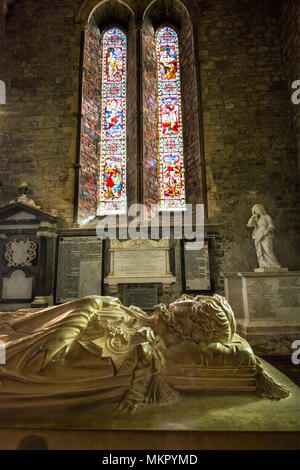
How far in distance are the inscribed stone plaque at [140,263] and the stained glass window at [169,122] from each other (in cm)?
156

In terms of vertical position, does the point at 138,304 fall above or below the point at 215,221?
below

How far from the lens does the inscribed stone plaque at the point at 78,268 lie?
562 centimetres

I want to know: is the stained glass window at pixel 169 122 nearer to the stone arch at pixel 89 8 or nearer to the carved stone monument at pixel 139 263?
the stone arch at pixel 89 8

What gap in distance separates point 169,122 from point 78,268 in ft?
14.4

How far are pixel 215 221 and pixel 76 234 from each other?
306 cm

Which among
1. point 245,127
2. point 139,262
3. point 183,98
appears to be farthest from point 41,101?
point 245,127

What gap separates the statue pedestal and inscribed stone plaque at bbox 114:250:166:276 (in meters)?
1.57

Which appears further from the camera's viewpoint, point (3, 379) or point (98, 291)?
point (98, 291)

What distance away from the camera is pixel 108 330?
1.80m

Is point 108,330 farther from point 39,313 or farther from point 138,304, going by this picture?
point 138,304

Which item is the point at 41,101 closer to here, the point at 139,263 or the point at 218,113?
the point at 218,113

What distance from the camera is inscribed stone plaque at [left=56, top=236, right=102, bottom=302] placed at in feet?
18.5

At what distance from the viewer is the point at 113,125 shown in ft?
23.7

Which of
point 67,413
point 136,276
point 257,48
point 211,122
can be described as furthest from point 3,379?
point 257,48
